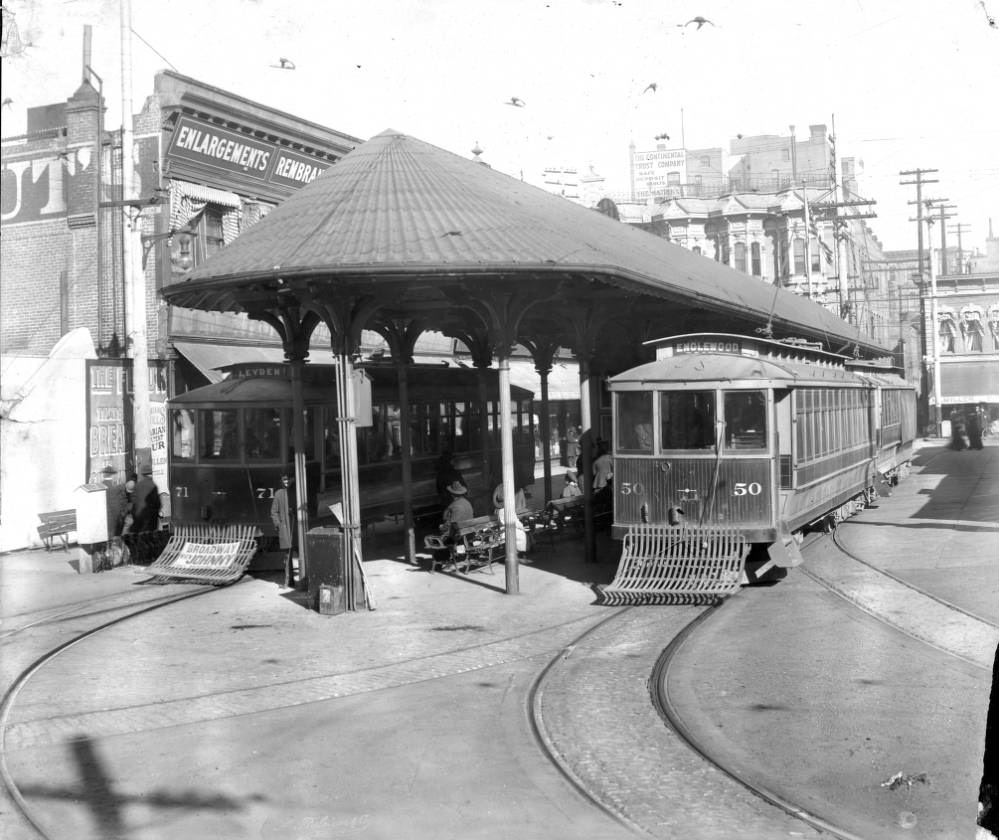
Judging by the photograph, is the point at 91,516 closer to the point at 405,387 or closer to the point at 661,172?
the point at 405,387

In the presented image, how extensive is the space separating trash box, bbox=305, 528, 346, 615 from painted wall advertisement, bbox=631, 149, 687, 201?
56505 millimetres

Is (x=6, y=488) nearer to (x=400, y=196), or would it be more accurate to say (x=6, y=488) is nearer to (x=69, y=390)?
(x=69, y=390)

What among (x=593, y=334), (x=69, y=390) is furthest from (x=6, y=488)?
(x=593, y=334)

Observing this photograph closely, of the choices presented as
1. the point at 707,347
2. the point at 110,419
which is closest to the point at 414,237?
the point at 707,347

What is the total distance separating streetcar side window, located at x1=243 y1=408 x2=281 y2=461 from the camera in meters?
16.0

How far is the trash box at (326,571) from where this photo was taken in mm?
12219

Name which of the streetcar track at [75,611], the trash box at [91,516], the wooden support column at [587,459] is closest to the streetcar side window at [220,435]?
the trash box at [91,516]

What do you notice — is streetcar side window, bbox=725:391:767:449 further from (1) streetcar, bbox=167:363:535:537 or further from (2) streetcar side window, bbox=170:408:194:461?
(2) streetcar side window, bbox=170:408:194:461

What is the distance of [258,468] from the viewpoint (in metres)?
16.1

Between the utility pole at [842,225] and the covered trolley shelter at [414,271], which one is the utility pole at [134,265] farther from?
the utility pole at [842,225]

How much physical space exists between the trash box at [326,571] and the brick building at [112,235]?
29.5ft

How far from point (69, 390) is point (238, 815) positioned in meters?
15.2

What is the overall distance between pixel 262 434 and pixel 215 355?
7.90m

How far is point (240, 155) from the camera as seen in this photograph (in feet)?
79.7
